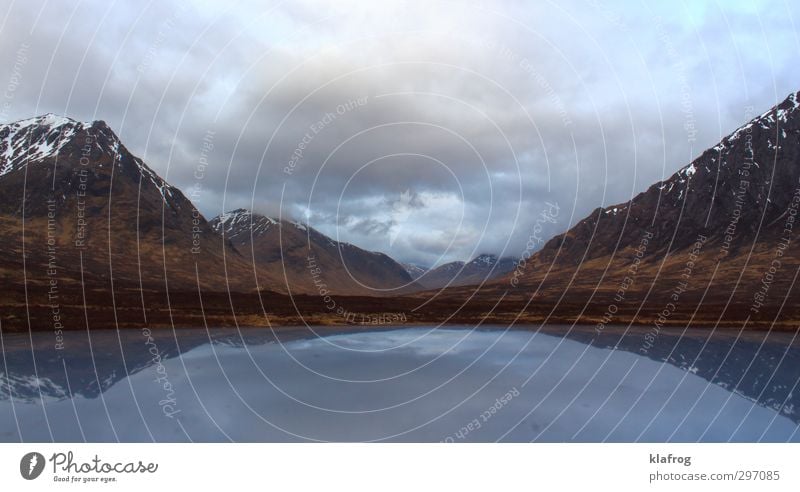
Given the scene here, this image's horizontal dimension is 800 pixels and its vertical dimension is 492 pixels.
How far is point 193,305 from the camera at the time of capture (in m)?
109

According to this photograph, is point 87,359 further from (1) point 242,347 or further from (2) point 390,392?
(2) point 390,392

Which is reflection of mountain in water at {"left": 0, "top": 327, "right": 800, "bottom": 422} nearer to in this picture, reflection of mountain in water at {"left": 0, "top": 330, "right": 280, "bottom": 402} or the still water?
reflection of mountain in water at {"left": 0, "top": 330, "right": 280, "bottom": 402}

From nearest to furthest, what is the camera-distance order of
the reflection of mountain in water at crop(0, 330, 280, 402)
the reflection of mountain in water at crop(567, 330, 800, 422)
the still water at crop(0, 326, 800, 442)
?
1. the still water at crop(0, 326, 800, 442)
2. the reflection of mountain in water at crop(0, 330, 280, 402)
3. the reflection of mountain in water at crop(567, 330, 800, 422)

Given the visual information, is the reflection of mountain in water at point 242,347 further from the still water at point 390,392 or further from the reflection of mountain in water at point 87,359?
the still water at point 390,392

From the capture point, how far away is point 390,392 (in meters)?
33.5

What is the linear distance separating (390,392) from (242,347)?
30075 mm

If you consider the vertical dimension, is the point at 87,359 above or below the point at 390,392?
above

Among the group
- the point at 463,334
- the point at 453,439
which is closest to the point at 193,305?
the point at 463,334

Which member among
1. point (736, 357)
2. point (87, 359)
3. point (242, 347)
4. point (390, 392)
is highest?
point (87, 359)

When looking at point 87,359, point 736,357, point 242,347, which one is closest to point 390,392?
point 242,347

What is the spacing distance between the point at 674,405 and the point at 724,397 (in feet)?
18.4

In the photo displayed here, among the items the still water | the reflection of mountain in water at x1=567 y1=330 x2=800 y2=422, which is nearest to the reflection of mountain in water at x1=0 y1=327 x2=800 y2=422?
the reflection of mountain in water at x1=567 y1=330 x2=800 y2=422

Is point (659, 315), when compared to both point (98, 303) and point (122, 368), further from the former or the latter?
Answer: point (98, 303)

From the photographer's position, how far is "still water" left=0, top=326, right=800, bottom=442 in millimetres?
23922
